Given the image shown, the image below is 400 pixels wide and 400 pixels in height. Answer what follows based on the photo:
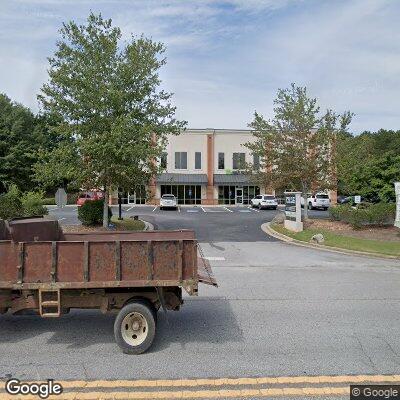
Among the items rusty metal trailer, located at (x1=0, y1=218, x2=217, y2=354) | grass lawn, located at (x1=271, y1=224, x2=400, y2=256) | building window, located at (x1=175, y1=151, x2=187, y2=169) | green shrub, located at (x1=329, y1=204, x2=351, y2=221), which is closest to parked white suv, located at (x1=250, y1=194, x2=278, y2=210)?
building window, located at (x1=175, y1=151, x2=187, y2=169)

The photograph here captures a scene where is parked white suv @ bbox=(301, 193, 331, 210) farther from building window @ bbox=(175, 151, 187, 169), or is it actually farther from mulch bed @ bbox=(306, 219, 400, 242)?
mulch bed @ bbox=(306, 219, 400, 242)

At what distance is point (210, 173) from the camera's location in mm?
50594

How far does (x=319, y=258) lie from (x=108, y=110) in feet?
36.5

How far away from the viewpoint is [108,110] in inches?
747

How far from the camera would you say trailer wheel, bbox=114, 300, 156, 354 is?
18.8 ft

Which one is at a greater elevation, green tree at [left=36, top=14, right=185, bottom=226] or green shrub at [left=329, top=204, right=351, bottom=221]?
green tree at [left=36, top=14, right=185, bottom=226]

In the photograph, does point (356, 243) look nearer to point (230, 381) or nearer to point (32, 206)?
point (230, 381)

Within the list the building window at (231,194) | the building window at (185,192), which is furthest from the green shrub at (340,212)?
the building window at (185,192)

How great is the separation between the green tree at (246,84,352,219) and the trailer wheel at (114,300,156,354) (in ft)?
60.1

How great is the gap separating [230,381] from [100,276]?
7.16ft

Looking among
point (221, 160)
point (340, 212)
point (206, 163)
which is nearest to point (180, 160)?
point (206, 163)

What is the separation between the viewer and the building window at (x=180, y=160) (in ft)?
165

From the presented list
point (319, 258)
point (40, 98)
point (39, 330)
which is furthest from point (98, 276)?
point (40, 98)

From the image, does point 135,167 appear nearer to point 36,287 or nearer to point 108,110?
point 108,110
